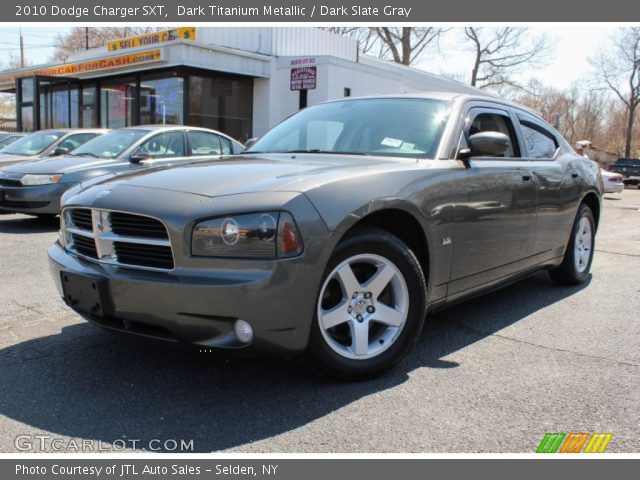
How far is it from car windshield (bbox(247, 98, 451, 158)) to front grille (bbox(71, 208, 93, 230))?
1.53 m

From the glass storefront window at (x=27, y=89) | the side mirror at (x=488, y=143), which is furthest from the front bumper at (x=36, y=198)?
the glass storefront window at (x=27, y=89)

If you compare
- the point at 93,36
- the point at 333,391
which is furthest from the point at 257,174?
the point at 93,36

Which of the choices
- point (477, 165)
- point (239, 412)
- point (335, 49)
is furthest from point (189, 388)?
point (335, 49)

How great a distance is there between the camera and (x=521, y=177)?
4.24m

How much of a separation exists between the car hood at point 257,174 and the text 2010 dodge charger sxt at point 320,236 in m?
0.01

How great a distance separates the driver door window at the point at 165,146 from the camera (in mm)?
8652

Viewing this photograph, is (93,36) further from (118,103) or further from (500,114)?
(500,114)

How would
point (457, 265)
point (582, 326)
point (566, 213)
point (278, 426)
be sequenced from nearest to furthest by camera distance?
point (278, 426) → point (457, 265) → point (582, 326) → point (566, 213)

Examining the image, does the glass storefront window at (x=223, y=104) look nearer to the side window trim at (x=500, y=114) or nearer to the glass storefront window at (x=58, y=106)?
the glass storefront window at (x=58, y=106)

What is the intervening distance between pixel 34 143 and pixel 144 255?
10040mm

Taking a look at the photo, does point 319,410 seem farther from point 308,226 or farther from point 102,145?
point 102,145

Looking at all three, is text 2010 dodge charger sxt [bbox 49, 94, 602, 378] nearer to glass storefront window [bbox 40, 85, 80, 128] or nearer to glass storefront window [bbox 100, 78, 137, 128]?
glass storefront window [bbox 100, 78, 137, 128]

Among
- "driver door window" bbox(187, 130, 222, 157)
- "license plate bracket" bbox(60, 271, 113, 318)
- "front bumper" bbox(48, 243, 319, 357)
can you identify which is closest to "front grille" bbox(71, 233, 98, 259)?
"license plate bracket" bbox(60, 271, 113, 318)
